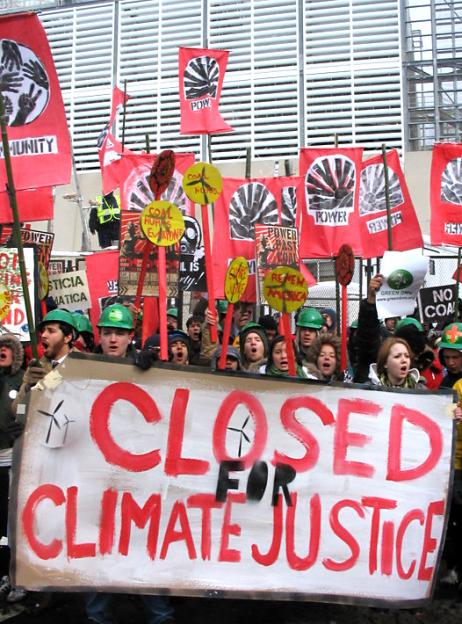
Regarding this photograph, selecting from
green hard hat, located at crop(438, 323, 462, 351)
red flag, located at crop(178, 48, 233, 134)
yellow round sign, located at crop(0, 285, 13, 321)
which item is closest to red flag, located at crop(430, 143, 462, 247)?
red flag, located at crop(178, 48, 233, 134)

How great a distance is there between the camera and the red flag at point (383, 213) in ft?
28.0

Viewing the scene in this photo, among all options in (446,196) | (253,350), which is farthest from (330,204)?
(253,350)

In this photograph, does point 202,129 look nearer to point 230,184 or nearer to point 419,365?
point 230,184

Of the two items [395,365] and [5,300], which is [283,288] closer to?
[395,365]

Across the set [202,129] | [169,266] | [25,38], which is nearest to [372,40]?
[202,129]

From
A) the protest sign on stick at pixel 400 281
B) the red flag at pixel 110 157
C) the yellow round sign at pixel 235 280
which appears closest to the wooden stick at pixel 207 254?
the yellow round sign at pixel 235 280

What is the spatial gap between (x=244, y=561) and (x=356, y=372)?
5.37 feet

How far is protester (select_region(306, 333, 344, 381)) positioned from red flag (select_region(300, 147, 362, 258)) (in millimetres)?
4047

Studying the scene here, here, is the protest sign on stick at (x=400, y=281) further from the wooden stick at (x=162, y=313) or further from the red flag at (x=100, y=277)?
the red flag at (x=100, y=277)

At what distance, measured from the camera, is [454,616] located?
3.71 m

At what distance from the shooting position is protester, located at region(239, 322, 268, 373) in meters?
4.76

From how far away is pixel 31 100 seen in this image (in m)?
4.13

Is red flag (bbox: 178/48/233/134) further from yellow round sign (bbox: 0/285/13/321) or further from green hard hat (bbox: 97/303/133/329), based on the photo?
green hard hat (bbox: 97/303/133/329)

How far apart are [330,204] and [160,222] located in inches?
190
